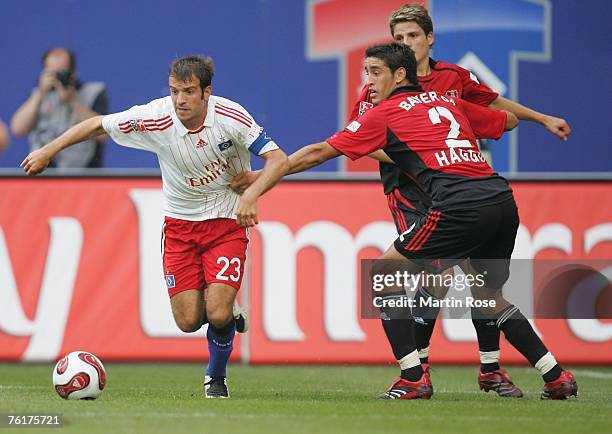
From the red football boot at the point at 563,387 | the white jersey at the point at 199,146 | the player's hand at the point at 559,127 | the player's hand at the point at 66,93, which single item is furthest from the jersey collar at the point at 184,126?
the player's hand at the point at 66,93

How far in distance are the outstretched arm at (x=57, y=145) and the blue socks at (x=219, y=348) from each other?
4.52ft

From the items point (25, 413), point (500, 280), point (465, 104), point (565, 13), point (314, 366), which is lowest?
point (314, 366)

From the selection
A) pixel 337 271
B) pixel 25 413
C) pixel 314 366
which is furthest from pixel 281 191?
pixel 25 413

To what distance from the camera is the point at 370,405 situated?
7.10 meters

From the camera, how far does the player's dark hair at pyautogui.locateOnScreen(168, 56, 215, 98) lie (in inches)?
293

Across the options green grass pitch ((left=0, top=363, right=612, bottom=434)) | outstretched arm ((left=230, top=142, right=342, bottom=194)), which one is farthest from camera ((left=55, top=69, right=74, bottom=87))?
outstretched arm ((left=230, top=142, right=342, bottom=194))

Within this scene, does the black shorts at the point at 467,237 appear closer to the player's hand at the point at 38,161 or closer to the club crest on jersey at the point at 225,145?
Result: the club crest on jersey at the point at 225,145

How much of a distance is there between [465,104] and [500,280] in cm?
110

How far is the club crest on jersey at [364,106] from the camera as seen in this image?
802 cm

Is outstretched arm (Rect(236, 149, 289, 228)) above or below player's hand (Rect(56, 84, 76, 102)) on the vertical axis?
below

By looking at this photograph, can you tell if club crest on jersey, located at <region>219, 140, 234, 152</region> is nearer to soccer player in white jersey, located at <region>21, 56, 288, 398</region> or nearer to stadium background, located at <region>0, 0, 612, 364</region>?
soccer player in white jersey, located at <region>21, 56, 288, 398</region>

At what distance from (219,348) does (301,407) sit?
911mm

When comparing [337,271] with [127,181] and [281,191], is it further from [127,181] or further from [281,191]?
[127,181]

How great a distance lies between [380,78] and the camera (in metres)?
7.52
